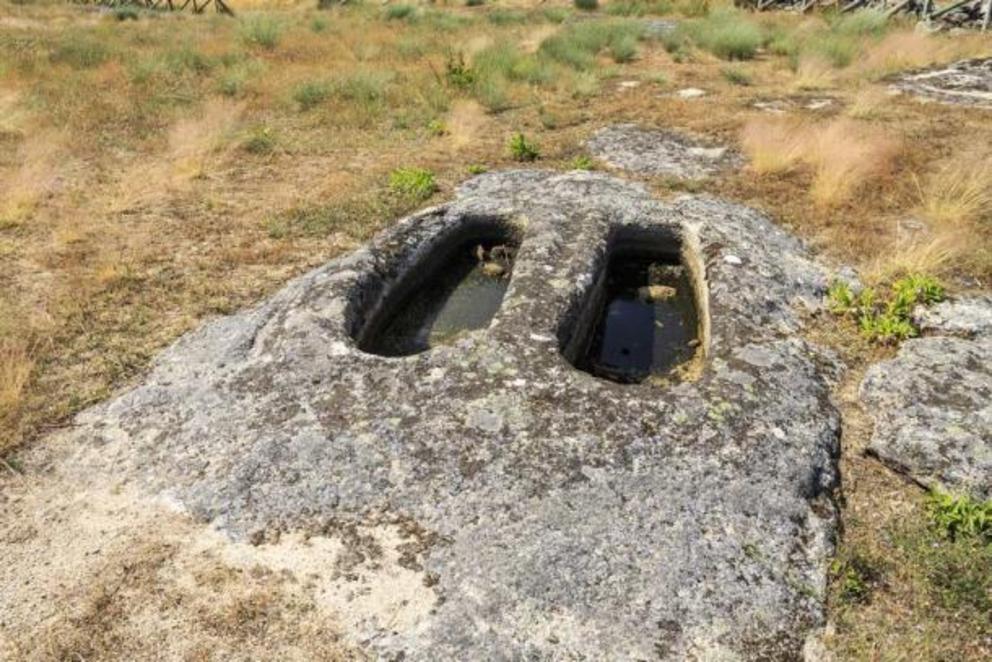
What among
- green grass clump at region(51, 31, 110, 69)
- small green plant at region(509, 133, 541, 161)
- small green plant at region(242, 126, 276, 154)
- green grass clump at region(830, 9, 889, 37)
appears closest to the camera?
small green plant at region(509, 133, 541, 161)

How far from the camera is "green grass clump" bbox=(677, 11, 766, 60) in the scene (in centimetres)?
1891

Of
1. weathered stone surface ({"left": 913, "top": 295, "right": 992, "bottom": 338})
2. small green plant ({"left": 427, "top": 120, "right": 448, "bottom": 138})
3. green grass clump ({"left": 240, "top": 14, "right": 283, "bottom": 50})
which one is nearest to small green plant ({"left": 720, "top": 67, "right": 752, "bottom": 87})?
small green plant ({"left": 427, "top": 120, "right": 448, "bottom": 138})

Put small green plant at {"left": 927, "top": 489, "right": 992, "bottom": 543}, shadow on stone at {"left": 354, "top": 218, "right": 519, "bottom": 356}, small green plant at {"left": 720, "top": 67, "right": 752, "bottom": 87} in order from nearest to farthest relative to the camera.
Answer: small green plant at {"left": 927, "top": 489, "right": 992, "bottom": 543} < shadow on stone at {"left": 354, "top": 218, "right": 519, "bottom": 356} < small green plant at {"left": 720, "top": 67, "right": 752, "bottom": 87}

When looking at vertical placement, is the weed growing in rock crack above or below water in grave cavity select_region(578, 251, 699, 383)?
above

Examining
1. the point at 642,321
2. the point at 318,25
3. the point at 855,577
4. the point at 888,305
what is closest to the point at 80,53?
the point at 318,25

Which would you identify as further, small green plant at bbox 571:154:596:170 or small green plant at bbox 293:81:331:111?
small green plant at bbox 293:81:331:111

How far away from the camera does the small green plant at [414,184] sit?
34.7 ft

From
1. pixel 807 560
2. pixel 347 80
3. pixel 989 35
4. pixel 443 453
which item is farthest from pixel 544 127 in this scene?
pixel 989 35

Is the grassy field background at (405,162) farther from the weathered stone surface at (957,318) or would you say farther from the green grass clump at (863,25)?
the weathered stone surface at (957,318)

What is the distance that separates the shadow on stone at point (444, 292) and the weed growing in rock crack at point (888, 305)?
12.3 ft

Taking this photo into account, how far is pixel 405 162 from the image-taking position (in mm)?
11930

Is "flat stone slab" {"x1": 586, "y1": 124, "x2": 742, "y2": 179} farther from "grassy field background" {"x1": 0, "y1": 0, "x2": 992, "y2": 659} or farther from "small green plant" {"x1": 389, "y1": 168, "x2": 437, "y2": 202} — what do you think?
"small green plant" {"x1": 389, "y1": 168, "x2": 437, "y2": 202}

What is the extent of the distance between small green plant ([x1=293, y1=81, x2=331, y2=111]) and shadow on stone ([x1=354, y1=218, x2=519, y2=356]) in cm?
730

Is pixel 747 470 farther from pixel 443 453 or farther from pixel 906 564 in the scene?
pixel 443 453
